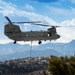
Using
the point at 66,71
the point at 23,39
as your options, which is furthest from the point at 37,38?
the point at 66,71

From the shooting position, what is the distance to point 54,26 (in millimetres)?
79250

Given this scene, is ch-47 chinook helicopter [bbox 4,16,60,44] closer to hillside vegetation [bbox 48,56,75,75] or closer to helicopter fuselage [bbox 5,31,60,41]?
helicopter fuselage [bbox 5,31,60,41]

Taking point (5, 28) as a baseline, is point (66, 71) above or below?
below

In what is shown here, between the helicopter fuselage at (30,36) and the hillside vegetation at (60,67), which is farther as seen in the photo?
the helicopter fuselage at (30,36)

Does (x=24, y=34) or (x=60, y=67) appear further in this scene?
(x=24, y=34)

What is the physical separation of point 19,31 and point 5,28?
3662 millimetres

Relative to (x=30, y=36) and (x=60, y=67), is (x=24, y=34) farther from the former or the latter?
(x=60, y=67)

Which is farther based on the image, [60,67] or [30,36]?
[30,36]

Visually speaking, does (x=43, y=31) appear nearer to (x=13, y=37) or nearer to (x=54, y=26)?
(x=54, y=26)

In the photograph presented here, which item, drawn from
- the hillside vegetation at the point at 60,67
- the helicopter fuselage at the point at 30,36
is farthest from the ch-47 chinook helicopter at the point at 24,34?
the hillside vegetation at the point at 60,67

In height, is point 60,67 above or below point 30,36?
below

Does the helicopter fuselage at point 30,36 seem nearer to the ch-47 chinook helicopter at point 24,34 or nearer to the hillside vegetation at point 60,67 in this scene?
the ch-47 chinook helicopter at point 24,34

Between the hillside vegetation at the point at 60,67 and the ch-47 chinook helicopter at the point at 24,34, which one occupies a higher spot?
the ch-47 chinook helicopter at the point at 24,34

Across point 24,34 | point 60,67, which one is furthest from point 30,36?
point 60,67
